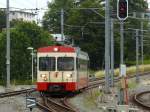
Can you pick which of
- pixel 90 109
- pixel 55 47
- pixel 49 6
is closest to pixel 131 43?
pixel 49 6

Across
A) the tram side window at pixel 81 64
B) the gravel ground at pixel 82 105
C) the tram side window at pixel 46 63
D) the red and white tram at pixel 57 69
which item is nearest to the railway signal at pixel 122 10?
the gravel ground at pixel 82 105

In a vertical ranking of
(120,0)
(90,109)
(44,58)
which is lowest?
(90,109)

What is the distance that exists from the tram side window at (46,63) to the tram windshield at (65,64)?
325 millimetres

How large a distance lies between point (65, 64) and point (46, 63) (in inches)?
40.6

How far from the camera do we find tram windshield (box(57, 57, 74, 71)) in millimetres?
32188

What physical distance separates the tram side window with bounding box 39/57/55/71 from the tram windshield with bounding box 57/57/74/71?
0.33 m

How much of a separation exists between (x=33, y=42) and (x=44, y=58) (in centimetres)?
4732

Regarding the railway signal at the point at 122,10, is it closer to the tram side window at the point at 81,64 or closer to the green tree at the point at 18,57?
the tram side window at the point at 81,64

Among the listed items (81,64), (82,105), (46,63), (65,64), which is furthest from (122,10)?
(81,64)

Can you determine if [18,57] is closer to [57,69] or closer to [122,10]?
[57,69]

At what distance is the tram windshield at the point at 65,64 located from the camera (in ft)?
106

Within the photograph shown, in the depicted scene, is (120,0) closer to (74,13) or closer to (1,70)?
(1,70)

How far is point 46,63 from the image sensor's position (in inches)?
1276

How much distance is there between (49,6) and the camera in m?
124
